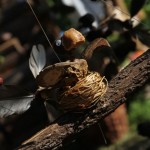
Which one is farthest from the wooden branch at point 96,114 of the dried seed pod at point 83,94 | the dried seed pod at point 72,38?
the dried seed pod at point 72,38

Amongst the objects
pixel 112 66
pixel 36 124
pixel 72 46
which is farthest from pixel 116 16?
pixel 36 124

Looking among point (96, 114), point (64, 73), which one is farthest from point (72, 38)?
point (96, 114)

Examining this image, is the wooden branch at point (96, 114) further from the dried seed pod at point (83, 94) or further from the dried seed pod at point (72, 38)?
the dried seed pod at point (72, 38)

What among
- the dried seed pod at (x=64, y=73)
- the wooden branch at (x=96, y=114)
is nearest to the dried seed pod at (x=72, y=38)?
the dried seed pod at (x=64, y=73)

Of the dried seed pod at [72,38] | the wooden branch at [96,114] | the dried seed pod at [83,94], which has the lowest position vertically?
the wooden branch at [96,114]

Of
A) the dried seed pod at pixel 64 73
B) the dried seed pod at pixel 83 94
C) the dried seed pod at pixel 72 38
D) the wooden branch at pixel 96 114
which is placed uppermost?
the dried seed pod at pixel 72 38

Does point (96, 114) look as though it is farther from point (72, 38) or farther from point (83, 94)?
point (72, 38)

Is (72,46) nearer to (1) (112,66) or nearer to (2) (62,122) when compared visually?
(2) (62,122)

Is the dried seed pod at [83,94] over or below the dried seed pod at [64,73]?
below
